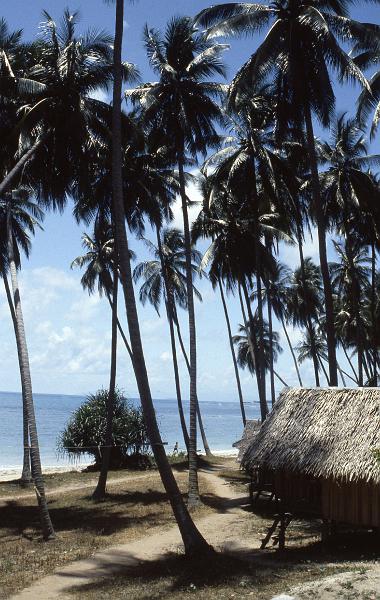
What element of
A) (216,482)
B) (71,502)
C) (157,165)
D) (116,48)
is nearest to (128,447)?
(216,482)

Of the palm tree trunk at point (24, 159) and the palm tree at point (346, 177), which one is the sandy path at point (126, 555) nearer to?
the palm tree trunk at point (24, 159)

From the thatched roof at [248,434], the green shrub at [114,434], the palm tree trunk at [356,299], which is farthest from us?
the green shrub at [114,434]

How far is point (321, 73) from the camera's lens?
20031mm

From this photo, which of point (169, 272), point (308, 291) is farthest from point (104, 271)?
point (308, 291)

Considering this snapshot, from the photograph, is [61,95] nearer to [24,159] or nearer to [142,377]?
[24,159]

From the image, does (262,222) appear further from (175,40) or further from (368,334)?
(368,334)

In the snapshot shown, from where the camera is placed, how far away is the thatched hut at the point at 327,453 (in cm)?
1427

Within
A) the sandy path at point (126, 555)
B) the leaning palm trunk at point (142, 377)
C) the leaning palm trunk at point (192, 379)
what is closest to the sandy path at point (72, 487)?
the leaning palm trunk at point (192, 379)

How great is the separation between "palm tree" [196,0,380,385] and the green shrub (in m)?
16.1

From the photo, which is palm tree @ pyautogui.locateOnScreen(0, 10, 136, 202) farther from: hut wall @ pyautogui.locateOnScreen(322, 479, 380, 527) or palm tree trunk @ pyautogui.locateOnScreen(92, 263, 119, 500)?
hut wall @ pyautogui.locateOnScreen(322, 479, 380, 527)

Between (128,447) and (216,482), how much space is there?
811cm

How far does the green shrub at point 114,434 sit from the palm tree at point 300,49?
16.1m

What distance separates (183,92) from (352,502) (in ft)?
45.4

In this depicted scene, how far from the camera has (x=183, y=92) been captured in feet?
70.2
